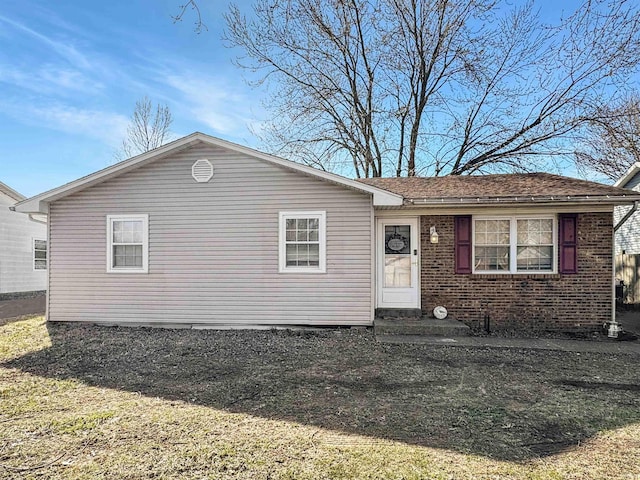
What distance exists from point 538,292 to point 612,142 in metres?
14.2

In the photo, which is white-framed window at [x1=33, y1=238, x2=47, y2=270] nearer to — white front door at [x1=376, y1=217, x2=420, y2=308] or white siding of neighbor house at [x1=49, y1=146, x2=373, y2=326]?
white siding of neighbor house at [x1=49, y1=146, x2=373, y2=326]

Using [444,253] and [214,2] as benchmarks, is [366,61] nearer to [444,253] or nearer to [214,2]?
[444,253]

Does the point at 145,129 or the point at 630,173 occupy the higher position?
the point at 145,129

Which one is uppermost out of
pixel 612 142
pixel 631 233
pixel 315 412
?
pixel 612 142

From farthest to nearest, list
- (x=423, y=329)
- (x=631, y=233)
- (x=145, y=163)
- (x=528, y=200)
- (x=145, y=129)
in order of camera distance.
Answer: (x=145, y=129), (x=631, y=233), (x=145, y=163), (x=528, y=200), (x=423, y=329)

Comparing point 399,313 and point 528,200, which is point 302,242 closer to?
point 399,313

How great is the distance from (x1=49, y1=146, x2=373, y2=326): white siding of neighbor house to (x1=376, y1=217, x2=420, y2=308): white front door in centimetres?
73

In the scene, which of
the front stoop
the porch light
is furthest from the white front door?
the front stoop

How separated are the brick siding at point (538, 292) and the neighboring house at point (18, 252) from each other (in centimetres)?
1494

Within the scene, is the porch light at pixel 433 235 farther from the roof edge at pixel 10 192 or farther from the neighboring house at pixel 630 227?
the roof edge at pixel 10 192

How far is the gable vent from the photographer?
834cm

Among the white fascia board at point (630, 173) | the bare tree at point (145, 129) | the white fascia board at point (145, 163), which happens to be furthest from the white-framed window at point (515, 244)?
the bare tree at point (145, 129)

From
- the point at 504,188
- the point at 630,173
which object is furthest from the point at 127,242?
the point at 630,173

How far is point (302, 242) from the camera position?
8.15 meters
